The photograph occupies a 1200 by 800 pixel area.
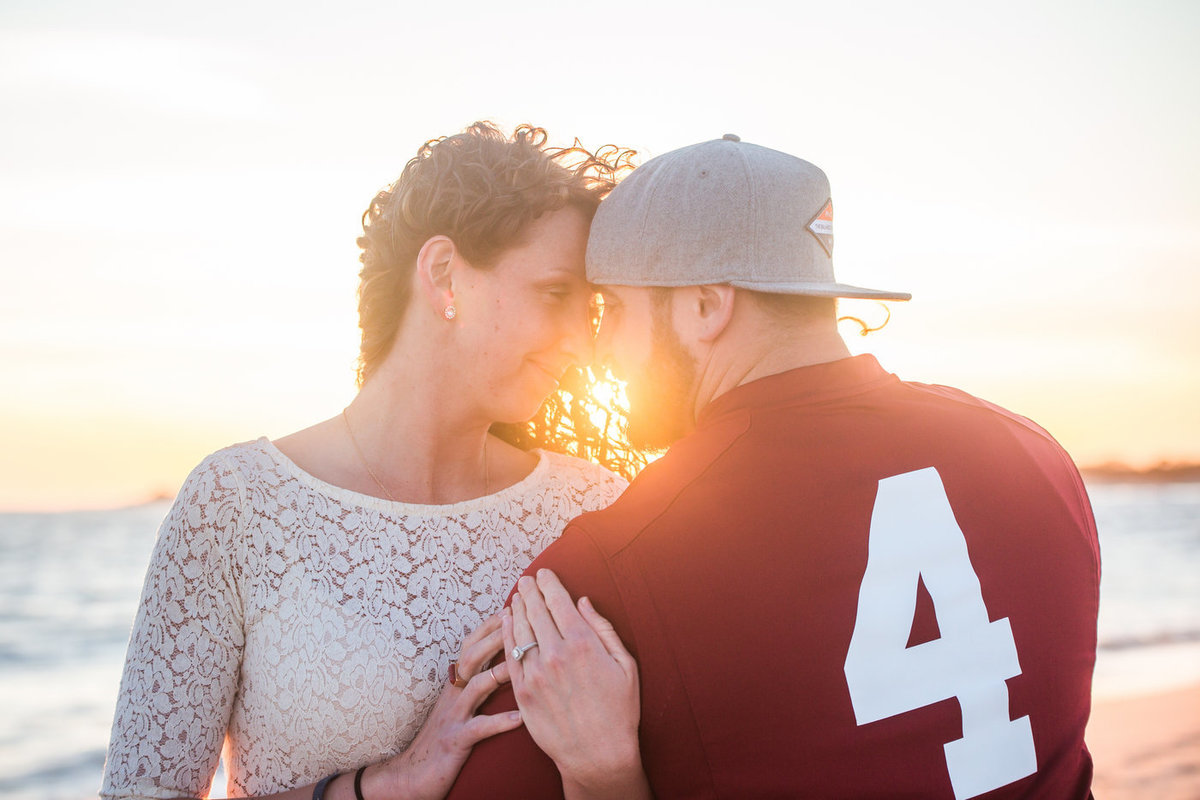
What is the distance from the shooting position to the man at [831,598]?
1513 millimetres

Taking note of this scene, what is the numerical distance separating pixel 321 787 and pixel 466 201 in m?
1.29

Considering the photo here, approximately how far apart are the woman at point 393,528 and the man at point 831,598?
0.35m

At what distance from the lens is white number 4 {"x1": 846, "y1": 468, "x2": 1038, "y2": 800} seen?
1516 mm

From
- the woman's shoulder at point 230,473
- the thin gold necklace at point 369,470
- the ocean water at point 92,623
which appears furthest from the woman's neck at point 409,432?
the ocean water at point 92,623

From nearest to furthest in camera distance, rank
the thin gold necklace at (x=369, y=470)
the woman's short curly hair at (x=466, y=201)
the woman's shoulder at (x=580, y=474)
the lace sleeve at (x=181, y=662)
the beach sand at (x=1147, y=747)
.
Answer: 1. the lace sleeve at (x=181, y=662)
2. the woman's short curly hair at (x=466, y=201)
3. the thin gold necklace at (x=369, y=470)
4. the woman's shoulder at (x=580, y=474)
5. the beach sand at (x=1147, y=747)

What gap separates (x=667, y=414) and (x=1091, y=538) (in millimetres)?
819

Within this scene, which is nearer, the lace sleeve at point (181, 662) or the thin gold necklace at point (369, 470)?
the lace sleeve at point (181, 662)

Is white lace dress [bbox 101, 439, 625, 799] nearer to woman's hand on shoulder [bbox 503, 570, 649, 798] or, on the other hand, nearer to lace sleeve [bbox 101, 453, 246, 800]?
lace sleeve [bbox 101, 453, 246, 800]

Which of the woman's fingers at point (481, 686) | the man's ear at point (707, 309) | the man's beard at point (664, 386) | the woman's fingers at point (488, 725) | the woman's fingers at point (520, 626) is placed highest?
the man's ear at point (707, 309)

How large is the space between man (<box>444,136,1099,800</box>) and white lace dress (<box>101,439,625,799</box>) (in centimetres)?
43

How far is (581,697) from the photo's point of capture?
1.63 metres

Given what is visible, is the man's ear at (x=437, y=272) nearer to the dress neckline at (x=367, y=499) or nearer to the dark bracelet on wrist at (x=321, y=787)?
the dress neckline at (x=367, y=499)

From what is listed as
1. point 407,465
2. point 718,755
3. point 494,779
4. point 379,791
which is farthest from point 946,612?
point 407,465

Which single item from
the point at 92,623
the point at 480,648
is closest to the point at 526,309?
the point at 480,648
